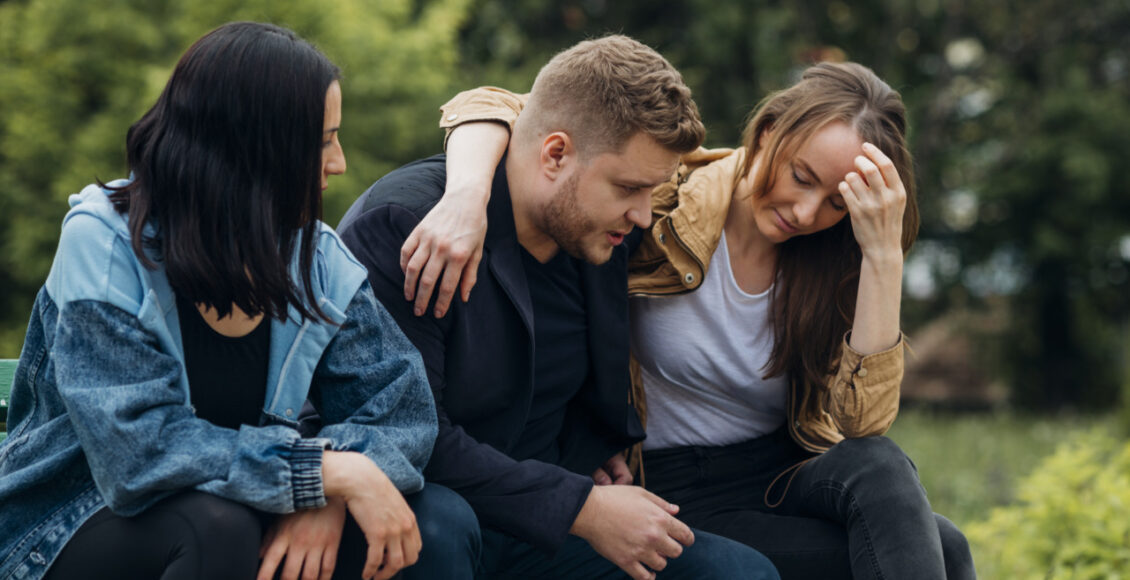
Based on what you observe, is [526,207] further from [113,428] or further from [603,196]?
[113,428]

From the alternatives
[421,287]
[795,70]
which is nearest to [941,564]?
[421,287]

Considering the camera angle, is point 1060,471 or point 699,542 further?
point 1060,471

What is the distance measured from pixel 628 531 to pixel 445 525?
41cm

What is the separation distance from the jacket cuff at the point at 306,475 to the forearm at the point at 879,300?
132 centimetres

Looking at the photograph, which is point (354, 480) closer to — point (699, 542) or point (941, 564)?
point (699, 542)

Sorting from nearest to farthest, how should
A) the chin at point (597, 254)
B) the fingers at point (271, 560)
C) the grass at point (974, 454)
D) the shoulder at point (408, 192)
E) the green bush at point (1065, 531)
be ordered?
1. the fingers at point (271, 560)
2. the shoulder at point (408, 192)
3. the chin at point (597, 254)
4. the green bush at point (1065, 531)
5. the grass at point (974, 454)

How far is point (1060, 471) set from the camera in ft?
14.7

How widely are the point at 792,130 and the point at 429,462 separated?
1.18 meters

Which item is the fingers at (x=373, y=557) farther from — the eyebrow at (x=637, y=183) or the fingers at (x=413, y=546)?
the eyebrow at (x=637, y=183)

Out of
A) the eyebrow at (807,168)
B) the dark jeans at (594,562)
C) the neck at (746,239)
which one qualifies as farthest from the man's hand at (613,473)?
the eyebrow at (807,168)

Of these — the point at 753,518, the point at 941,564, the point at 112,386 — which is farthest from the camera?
the point at 753,518

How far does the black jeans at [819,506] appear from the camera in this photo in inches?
93.7

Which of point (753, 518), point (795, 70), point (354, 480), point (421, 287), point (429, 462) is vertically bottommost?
point (795, 70)

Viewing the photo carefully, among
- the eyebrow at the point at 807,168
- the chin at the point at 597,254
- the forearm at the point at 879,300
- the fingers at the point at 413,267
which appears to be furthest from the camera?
the eyebrow at the point at 807,168
